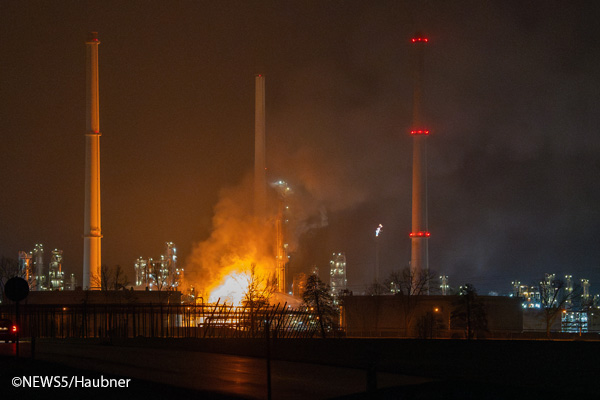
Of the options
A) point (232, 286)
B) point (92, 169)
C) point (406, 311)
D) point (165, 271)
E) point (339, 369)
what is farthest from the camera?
point (165, 271)

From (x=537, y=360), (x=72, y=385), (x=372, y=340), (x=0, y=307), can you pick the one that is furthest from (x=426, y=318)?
(x=72, y=385)

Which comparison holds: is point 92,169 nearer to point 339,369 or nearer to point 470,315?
point 470,315

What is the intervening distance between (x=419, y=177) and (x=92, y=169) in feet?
129

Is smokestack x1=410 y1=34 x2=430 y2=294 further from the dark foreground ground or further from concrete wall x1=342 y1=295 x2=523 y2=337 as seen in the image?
the dark foreground ground

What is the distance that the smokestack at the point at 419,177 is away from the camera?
323 ft

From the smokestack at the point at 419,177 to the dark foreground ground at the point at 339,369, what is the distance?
70.3 m

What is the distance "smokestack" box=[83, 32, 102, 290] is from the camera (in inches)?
3430

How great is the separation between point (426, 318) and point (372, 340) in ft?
132

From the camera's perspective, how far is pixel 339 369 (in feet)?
76.3

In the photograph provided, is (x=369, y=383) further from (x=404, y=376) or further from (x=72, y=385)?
(x=72, y=385)

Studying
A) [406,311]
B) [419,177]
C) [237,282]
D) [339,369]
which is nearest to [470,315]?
[406,311]

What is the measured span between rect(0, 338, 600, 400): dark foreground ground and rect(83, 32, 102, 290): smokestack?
58.8m

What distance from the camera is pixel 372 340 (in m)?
28.3

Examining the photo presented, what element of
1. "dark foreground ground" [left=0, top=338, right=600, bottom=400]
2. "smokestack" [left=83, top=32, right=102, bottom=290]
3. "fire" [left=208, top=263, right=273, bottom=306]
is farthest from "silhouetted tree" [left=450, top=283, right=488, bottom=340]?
"smokestack" [left=83, top=32, right=102, bottom=290]
